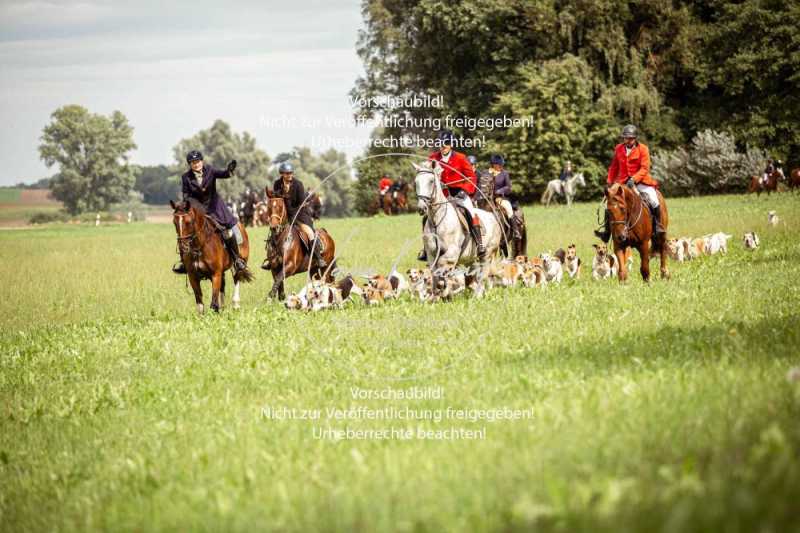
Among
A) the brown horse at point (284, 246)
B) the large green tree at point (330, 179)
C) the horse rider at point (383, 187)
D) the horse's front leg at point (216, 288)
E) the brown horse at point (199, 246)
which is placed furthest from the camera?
the large green tree at point (330, 179)

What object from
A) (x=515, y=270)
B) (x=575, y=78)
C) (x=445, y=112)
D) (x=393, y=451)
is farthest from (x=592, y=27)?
(x=393, y=451)

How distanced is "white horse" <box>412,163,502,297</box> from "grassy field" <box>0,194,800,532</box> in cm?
93

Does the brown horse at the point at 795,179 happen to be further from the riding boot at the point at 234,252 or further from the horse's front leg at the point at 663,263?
the riding boot at the point at 234,252

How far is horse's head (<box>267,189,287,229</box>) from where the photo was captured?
17.3m

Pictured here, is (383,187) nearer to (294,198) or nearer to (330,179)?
(294,198)

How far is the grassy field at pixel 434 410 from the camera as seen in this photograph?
514cm

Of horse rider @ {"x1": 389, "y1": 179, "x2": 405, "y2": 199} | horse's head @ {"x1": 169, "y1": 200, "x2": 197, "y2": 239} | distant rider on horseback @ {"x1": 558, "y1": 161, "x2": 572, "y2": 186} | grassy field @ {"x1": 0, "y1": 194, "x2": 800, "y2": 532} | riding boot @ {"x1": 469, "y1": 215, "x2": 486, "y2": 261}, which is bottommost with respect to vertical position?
grassy field @ {"x1": 0, "y1": 194, "x2": 800, "y2": 532}

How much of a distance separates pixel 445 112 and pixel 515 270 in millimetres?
48233

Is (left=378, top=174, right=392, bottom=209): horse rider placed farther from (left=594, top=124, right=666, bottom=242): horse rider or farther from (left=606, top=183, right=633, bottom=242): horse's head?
(left=606, top=183, right=633, bottom=242): horse's head

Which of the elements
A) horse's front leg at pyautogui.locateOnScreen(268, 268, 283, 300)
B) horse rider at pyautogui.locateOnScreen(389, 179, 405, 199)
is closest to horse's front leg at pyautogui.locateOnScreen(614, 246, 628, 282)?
horse's front leg at pyautogui.locateOnScreen(268, 268, 283, 300)

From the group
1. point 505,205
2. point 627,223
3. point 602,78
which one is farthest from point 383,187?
point 627,223

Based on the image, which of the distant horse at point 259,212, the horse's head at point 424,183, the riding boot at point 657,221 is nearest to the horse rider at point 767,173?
the distant horse at point 259,212

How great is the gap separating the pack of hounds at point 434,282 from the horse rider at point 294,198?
0.90 m

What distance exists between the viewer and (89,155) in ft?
429
